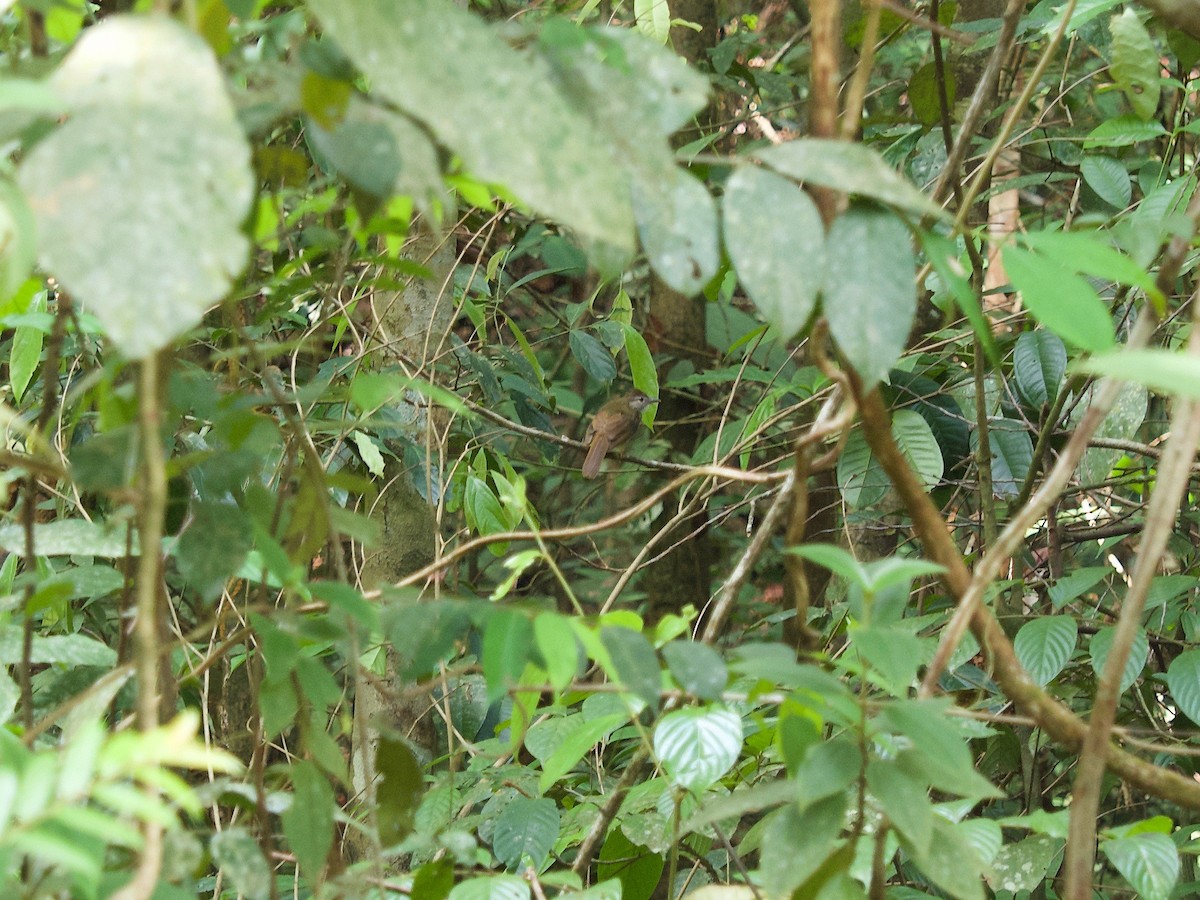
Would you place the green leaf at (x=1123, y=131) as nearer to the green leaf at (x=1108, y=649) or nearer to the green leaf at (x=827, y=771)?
the green leaf at (x=1108, y=649)

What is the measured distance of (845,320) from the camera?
0.52 metres

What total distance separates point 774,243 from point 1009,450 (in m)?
1.64

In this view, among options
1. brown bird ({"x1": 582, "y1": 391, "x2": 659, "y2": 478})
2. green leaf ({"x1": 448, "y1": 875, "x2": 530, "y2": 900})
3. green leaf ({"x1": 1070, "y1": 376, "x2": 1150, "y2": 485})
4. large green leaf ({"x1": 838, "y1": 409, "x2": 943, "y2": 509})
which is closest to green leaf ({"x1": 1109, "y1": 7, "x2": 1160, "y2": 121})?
green leaf ({"x1": 1070, "y1": 376, "x2": 1150, "y2": 485})

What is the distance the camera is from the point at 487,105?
0.42 metres

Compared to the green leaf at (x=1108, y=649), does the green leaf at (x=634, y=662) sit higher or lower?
higher

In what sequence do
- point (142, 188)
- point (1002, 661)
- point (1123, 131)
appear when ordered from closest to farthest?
point (142, 188)
point (1002, 661)
point (1123, 131)

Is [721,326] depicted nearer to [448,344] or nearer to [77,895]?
[448,344]

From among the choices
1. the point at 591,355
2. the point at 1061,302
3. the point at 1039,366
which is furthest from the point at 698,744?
the point at 591,355

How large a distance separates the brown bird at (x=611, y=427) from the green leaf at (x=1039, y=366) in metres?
1.57

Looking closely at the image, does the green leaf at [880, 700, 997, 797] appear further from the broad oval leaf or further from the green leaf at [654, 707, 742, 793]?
the broad oval leaf

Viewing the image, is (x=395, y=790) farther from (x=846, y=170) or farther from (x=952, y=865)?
(x=846, y=170)

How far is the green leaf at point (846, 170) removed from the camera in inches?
19.5

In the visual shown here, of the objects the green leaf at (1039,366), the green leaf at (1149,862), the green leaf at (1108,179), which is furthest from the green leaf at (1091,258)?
the green leaf at (1108,179)

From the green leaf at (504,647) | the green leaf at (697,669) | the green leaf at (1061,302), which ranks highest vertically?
the green leaf at (1061,302)
